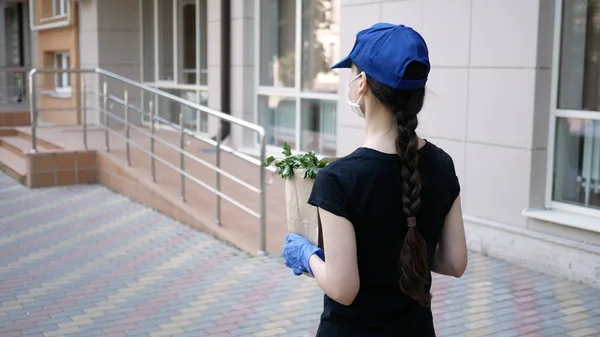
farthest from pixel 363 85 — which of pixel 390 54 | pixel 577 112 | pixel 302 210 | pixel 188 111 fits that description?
pixel 188 111

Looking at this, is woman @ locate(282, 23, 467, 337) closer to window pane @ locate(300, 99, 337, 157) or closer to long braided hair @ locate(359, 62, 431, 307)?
long braided hair @ locate(359, 62, 431, 307)

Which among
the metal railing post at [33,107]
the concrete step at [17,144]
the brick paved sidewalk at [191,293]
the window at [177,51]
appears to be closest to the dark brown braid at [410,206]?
the brick paved sidewalk at [191,293]

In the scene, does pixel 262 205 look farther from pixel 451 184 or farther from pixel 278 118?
pixel 278 118

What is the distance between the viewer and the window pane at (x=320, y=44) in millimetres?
9531

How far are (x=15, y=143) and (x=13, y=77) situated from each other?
9.86 metres

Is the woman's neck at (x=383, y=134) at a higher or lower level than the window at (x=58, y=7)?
lower

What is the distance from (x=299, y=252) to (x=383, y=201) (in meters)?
0.37

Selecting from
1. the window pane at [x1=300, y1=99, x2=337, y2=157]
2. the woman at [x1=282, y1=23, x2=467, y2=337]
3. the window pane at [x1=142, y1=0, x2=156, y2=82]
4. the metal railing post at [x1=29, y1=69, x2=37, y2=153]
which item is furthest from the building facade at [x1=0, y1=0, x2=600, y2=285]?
the window pane at [x1=142, y1=0, x2=156, y2=82]

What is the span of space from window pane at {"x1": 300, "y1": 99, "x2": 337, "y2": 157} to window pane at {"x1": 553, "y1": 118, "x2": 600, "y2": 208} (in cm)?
379

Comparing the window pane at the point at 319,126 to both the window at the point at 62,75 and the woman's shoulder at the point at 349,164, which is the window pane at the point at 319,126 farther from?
the window at the point at 62,75

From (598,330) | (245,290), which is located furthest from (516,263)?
(245,290)

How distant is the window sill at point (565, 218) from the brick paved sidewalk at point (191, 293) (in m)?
0.44

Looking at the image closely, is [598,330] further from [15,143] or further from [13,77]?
[13,77]

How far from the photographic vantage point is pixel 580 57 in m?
5.93
